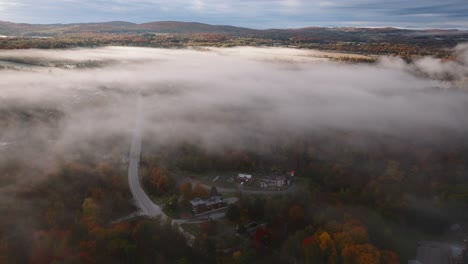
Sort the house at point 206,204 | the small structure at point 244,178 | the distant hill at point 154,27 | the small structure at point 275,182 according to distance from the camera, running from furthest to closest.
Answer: the distant hill at point 154,27 < the small structure at point 244,178 < the small structure at point 275,182 < the house at point 206,204

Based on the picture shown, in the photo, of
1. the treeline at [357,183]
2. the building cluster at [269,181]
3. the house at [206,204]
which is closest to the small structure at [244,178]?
the building cluster at [269,181]

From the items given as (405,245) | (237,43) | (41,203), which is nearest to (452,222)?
(405,245)

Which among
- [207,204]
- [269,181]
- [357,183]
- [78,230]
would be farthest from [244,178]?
[78,230]

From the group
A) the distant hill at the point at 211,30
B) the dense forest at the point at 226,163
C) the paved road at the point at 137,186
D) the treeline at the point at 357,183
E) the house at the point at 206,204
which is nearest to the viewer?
the dense forest at the point at 226,163

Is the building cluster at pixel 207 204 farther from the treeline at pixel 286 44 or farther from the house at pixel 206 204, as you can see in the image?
the treeline at pixel 286 44

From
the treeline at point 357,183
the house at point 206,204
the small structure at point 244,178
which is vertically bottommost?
the house at point 206,204

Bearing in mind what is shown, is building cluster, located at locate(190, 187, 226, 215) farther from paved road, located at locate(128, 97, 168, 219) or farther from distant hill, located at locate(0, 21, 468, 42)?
distant hill, located at locate(0, 21, 468, 42)

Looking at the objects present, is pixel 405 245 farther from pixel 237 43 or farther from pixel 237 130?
pixel 237 43

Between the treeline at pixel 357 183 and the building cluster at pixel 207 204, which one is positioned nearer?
the treeline at pixel 357 183
